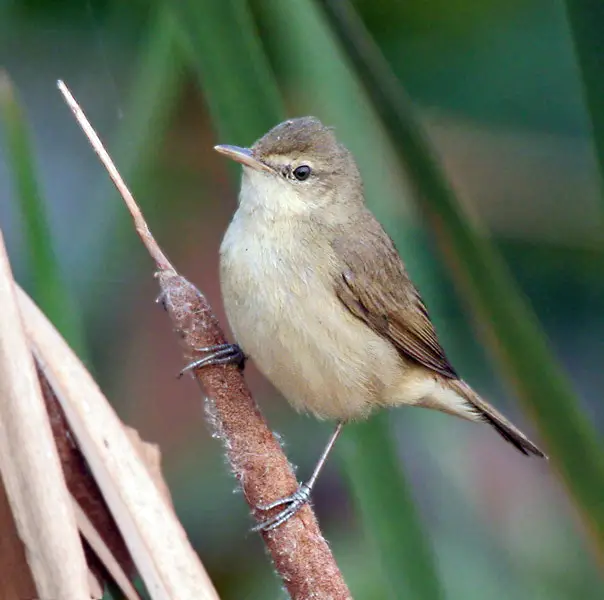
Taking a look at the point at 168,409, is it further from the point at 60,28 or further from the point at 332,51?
the point at 332,51

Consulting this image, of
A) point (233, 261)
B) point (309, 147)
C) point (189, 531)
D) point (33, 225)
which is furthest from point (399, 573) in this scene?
point (189, 531)

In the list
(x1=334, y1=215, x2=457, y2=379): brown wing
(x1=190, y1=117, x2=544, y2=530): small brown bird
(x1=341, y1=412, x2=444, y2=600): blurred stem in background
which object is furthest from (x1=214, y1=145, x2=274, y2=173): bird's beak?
(x1=341, y1=412, x2=444, y2=600): blurred stem in background

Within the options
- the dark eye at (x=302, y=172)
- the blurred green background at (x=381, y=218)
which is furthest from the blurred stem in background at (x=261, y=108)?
the dark eye at (x=302, y=172)

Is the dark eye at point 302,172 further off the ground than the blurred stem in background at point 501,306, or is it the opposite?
the dark eye at point 302,172

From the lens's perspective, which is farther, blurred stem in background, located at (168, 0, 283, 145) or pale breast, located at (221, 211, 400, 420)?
pale breast, located at (221, 211, 400, 420)

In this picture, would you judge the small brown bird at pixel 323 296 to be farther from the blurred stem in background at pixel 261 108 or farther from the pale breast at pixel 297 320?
the blurred stem in background at pixel 261 108

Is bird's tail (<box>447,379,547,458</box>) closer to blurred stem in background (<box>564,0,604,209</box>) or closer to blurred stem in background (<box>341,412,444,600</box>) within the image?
blurred stem in background (<box>341,412,444,600</box>)
